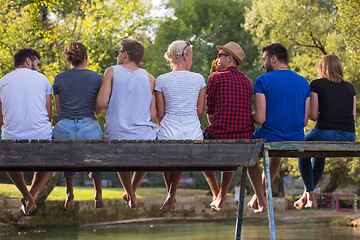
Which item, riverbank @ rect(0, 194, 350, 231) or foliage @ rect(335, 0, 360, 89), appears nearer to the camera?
foliage @ rect(335, 0, 360, 89)

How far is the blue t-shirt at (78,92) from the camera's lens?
661 centimetres

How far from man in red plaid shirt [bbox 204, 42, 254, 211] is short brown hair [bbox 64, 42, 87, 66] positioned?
1524 millimetres

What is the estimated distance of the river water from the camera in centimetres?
1958

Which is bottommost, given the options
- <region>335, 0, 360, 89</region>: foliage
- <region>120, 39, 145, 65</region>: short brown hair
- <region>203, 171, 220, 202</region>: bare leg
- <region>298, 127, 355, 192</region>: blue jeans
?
<region>203, 171, 220, 202</region>: bare leg

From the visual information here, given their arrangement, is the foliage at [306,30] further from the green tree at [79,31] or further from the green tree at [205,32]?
the green tree at [205,32]

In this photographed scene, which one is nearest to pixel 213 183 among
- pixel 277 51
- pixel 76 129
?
pixel 277 51

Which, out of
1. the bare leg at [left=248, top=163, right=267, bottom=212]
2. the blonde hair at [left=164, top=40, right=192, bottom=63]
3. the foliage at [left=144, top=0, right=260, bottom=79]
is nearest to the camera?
the blonde hair at [left=164, top=40, right=192, bottom=63]

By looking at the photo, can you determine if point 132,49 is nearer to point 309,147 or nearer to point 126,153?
point 126,153

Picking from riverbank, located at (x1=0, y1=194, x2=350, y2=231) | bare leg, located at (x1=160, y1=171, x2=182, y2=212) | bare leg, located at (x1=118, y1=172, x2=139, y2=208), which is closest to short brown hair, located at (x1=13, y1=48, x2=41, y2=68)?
bare leg, located at (x1=118, y1=172, x2=139, y2=208)

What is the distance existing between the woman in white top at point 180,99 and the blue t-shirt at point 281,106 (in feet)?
2.40

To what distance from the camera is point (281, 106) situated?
6824 millimetres

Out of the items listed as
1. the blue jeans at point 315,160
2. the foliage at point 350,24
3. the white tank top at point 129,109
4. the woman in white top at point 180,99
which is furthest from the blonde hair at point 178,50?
the foliage at point 350,24

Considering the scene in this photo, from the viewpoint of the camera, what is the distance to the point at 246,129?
6719 millimetres

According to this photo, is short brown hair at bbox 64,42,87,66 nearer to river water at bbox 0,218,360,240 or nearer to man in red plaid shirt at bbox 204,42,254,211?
man in red plaid shirt at bbox 204,42,254,211
